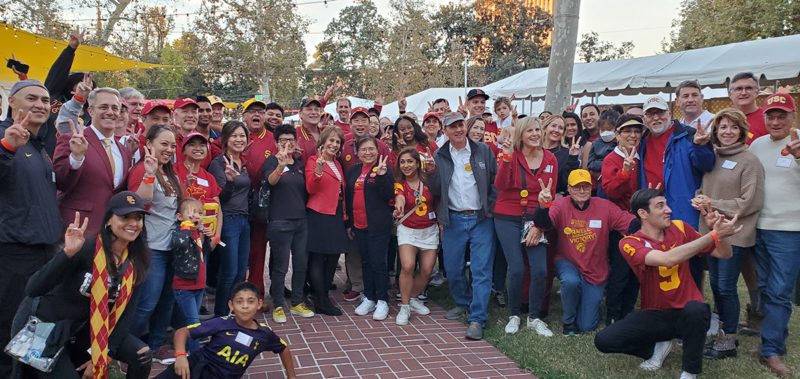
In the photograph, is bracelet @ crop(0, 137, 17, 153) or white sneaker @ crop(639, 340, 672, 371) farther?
white sneaker @ crop(639, 340, 672, 371)

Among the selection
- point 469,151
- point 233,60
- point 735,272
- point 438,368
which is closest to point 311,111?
point 469,151

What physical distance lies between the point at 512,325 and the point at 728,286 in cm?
188

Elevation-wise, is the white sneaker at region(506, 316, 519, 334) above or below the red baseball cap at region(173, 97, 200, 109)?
below

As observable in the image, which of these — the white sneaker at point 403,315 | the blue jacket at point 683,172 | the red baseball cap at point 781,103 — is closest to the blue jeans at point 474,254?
the white sneaker at point 403,315

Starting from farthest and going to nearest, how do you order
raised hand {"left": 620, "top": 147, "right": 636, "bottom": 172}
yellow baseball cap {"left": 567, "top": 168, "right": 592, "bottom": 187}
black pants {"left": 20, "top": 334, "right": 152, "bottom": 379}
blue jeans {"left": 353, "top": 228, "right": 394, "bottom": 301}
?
blue jeans {"left": 353, "top": 228, "right": 394, "bottom": 301}, yellow baseball cap {"left": 567, "top": 168, "right": 592, "bottom": 187}, raised hand {"left": 620, "top": 147, "right": 636, "bottom": 172}, black pants {"left": 20, "top": 334, "right": 152, "bottom": 379}

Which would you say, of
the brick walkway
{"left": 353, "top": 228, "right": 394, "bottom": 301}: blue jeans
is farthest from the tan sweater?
{"left": 353, "top": 228, "right": 394, "bottom": 301}: blue jeans

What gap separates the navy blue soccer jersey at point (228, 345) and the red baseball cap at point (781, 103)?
428 centimetres

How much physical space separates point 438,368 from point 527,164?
213cm

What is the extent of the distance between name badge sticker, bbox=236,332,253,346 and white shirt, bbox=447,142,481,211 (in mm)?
2534

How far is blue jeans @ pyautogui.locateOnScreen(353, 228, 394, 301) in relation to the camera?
5.85 meters

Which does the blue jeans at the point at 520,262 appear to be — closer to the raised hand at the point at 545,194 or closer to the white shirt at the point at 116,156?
the raised hand at the point at 545,194

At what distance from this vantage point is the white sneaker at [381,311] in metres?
5.73

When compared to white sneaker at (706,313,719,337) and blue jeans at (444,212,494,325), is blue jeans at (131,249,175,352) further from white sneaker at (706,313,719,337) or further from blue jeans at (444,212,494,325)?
white sneaker at (706,313,719,337)

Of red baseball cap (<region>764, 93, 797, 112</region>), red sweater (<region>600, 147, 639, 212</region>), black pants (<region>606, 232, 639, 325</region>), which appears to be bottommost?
black pants (<region>606, 232, 639, 325</region>)
